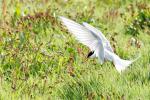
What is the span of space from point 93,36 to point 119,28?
→ 328cm

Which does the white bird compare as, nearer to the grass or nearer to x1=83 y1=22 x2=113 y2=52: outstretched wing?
x1=83 y1=22 x2=113 y2=52: outstretched wing

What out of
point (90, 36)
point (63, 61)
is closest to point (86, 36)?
point (90, 36)

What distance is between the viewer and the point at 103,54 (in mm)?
4371

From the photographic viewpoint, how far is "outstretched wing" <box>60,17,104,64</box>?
13.8 feet

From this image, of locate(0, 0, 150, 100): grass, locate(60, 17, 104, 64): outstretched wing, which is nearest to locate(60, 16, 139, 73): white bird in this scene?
locate(60, 17, 104, 64): outstretched wing

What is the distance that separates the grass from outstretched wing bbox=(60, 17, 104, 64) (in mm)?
258

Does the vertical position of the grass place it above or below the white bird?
below

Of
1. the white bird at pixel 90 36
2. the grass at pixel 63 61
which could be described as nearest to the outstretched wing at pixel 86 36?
the white bird at pixel 90 36

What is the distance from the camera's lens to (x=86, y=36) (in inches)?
168

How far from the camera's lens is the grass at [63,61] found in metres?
4.19

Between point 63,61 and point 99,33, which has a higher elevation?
point 99,33

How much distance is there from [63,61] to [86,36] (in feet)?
3.36

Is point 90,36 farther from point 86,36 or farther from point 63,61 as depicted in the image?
point 63,61

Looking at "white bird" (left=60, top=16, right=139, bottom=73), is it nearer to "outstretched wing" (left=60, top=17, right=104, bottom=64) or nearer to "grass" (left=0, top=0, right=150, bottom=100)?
"outstretched wing" (left=60, top=17, right=104, bottom=64)
